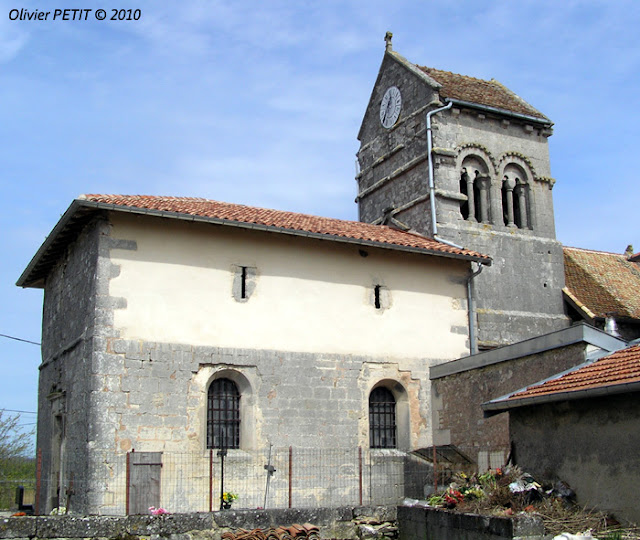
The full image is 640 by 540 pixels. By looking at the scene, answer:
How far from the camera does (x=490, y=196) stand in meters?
21.3

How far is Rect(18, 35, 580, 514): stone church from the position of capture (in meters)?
13.7

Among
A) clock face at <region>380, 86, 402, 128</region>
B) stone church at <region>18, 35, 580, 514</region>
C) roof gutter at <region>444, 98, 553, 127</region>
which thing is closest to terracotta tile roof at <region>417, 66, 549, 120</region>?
roof gutter at <region>444, 98, 553, 127</region>

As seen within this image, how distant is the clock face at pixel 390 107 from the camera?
A: 22.6 m

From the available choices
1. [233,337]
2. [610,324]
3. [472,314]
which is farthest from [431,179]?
[233,337]

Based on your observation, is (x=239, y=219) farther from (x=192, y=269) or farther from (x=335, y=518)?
(x=335, y=518)

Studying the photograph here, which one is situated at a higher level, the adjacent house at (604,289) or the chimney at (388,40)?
the chimney at (388,40)

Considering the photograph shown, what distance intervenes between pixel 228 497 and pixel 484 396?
16.9ft

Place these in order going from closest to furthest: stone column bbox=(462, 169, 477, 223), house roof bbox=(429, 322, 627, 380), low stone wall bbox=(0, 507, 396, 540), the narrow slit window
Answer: low stone wall bbox=(0, 507, 396, 540) → house roof bbox=(429, 322, 627, 380) → the narrow slit window → stone column bbox=(462, 169, 477, 223)

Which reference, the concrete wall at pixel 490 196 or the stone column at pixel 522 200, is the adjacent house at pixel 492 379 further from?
the stone column at pixel 522 200

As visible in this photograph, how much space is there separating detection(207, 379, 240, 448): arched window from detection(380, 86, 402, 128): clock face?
1103cm

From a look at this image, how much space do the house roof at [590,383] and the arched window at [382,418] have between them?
5310 mm

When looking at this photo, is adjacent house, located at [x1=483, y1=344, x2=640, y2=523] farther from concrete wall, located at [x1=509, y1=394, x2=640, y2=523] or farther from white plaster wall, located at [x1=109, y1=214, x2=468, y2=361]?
white plaster wall, located at [x1=109, y1=214, x2=468, y2=361]

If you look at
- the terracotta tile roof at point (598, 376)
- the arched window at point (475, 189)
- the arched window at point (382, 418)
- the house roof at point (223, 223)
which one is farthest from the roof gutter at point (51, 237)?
the arched window at point (475, 189)

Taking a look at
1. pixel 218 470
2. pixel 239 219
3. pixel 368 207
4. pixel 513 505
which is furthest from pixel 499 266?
pixel 513 505
